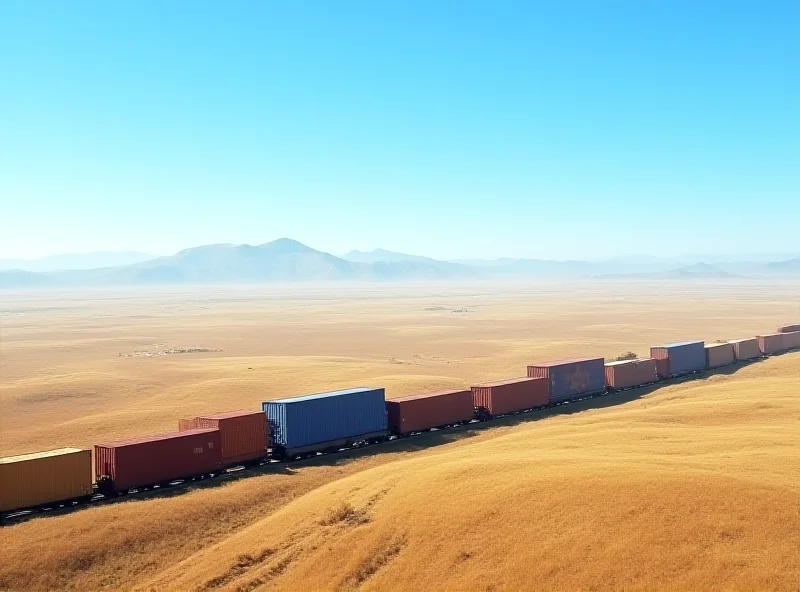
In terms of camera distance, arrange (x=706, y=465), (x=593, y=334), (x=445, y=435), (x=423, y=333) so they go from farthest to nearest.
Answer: (x=423, y=333), (x=593, y=334), (x=445, y=435), (x=706, y=465)

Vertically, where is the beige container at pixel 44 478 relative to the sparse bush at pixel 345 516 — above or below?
above

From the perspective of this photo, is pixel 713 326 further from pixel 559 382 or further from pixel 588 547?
pixel 588 547

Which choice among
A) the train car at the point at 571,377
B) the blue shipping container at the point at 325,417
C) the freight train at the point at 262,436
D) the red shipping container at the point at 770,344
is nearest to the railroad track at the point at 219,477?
the freight train at the point at 262,436

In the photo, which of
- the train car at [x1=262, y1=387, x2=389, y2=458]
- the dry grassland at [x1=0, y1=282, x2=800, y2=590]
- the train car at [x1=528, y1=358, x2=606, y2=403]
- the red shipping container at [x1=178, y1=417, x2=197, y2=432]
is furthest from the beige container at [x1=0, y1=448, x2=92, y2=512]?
the train car at [x1=528, y1=358, x2=606, y2=403]

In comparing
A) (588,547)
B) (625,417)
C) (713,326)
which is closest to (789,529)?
(588,547)

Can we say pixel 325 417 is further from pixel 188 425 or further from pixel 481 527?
pixel 481 527

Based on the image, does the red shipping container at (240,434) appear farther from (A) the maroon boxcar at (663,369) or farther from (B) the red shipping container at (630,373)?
(A) the maroon boxcar at (663,369)
